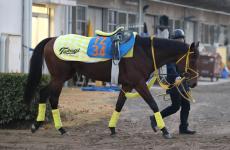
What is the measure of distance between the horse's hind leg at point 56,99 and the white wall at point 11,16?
21.3 ft

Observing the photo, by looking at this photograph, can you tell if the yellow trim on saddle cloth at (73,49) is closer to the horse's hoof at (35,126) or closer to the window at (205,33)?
the horse's hoof at (35,126)

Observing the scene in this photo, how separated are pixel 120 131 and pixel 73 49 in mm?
1938

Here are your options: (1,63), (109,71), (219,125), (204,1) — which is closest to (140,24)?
(204,1)

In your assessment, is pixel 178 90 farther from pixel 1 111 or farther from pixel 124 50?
pixel 1 111

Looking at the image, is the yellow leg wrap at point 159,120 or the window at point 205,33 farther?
the window at point 205,33

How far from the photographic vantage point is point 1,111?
10.8 metres

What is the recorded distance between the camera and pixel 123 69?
9.95 m

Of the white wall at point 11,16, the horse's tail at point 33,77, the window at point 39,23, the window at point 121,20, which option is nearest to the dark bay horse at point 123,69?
the horse's tail at point 33,77

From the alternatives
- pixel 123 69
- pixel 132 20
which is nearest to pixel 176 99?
pixel 123 69

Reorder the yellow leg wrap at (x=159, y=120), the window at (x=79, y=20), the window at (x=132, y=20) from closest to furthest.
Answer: the yellow leg wrap at (x=159, y=120), the window at (x=79, y=20), the window at (x=132, y=20)

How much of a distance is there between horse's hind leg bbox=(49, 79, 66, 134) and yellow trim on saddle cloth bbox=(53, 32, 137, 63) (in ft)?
1.55

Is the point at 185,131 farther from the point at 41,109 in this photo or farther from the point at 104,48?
the point at 41,109

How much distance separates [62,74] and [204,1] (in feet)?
71.0

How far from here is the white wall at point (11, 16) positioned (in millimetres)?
16312
